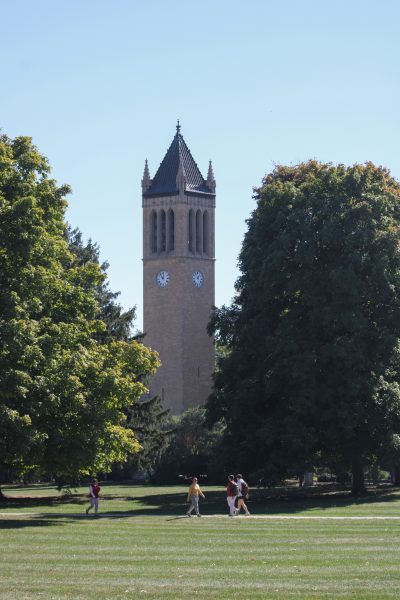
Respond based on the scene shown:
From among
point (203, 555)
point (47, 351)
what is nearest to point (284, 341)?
point (47, 351)

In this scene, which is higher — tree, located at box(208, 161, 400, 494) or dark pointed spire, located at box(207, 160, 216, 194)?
dark pointed spire, located at box(207, 160, 216, 194)

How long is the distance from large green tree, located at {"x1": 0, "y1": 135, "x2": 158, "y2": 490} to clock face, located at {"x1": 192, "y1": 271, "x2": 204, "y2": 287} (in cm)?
6036

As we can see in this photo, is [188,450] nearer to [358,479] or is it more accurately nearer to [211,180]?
[211,180]

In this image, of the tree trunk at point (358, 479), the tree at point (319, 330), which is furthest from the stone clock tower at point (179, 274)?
the tree trunk at point (358, 479)

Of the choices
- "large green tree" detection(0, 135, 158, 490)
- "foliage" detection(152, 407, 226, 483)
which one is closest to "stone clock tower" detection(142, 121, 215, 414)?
"foliage" detection(152, 407, 226, 483)

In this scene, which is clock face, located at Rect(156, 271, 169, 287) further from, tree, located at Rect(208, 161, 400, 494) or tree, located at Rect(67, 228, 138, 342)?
tree, located at Rect(208, 161, 400, 494)

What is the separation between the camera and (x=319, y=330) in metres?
47.3

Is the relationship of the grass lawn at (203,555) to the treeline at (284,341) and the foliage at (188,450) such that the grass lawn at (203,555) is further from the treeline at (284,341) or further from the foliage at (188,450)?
the foliage at (188,450)

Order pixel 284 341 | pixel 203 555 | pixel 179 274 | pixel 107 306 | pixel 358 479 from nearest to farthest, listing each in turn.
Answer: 1. pixel 203 555
2. pixel 284 341
3. pixel 358 479
4. pixel 107 306
5. pixel 179 274

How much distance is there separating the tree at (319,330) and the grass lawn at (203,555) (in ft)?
23.0

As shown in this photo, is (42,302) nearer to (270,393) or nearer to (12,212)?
(12,212)

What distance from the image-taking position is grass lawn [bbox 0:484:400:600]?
18.7 m

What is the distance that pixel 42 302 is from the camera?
34.7 metres

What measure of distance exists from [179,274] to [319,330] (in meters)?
50.6
